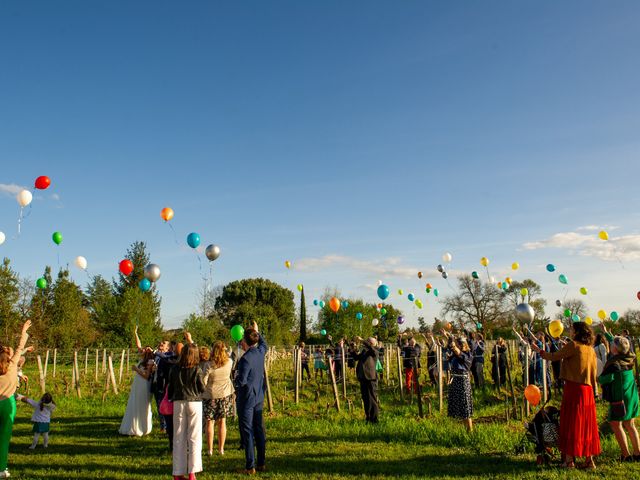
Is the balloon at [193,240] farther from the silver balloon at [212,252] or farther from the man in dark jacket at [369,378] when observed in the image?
the man in dark jacket at [369,378]

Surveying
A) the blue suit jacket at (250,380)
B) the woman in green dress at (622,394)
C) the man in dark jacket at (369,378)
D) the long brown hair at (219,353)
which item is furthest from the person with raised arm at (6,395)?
the woman in green dress at (622,394)

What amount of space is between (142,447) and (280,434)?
2.44 meters

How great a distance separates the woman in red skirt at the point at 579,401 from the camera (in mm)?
6055

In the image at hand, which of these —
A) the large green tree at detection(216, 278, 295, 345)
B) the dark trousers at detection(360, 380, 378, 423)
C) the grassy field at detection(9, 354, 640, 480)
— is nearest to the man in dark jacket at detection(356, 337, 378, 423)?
the dark trousers at detection(360, 380, 378, 423)

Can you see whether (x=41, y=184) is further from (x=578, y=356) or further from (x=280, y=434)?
(x=578, y=356)

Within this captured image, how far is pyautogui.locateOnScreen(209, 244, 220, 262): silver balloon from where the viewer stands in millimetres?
13195

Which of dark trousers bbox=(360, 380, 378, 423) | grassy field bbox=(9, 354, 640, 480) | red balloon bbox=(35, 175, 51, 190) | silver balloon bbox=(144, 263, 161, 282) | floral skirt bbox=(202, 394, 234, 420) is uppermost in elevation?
red balloon bbox=(35, 175, 51, 190)

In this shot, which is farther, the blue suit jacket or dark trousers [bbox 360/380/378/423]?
dark trousers [bbox 360/380/378/423]

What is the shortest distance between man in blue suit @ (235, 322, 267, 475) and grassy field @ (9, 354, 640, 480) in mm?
324

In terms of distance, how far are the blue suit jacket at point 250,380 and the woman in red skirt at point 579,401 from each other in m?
3.78

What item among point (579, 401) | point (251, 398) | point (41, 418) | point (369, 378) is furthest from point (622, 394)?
point (41, 418)

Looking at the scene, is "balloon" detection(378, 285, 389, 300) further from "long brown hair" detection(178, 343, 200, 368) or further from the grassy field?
"long brown hair" detection(178, 343, 200, 368)

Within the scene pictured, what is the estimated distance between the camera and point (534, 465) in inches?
257

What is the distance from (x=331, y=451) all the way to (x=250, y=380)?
6.93 ft
